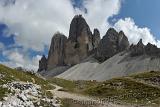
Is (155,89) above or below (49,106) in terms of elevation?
above

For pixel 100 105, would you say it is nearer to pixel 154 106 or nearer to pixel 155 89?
pixel 154 106

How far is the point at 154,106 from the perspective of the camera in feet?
199

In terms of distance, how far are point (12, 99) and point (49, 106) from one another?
5.44 meters

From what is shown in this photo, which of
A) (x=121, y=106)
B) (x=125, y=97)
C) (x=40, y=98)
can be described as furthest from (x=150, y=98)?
(x=40, y=98)

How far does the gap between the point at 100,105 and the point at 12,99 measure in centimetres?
1851

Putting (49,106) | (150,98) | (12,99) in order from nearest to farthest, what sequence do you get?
1. (12,99)
2. (49,106)
3. (150,98)

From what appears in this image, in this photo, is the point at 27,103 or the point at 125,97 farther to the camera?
the point at 125,97

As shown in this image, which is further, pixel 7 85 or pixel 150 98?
pixel 150 98

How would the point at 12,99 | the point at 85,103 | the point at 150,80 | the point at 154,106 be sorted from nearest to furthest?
the point at 12,99
the point at 85,103
the point at 154,106
the point at 150,80

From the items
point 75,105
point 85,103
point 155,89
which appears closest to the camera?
point 75,105

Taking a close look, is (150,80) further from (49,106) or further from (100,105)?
(49,106)

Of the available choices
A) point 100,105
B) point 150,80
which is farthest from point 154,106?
point 150,80

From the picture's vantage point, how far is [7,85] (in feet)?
159

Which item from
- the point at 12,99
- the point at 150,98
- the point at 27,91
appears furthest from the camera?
the point at 150,98
